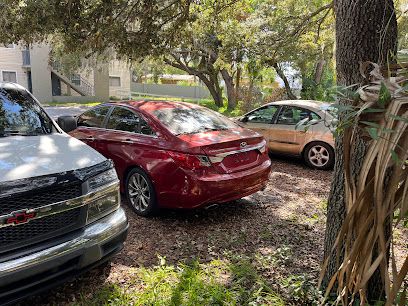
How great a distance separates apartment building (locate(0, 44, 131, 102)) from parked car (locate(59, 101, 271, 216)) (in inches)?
873

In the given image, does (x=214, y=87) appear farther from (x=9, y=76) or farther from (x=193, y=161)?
(x=193, y=161)

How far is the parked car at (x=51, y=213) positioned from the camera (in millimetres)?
2572

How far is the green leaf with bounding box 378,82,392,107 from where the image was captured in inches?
52.9

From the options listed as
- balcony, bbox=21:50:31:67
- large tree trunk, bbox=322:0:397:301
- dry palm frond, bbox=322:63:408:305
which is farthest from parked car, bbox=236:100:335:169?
balcony, bbox=21:50:31:67

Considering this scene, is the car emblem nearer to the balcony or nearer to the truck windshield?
the truck windshield

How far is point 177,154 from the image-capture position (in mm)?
4543

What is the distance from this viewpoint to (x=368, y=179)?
1.46 meters

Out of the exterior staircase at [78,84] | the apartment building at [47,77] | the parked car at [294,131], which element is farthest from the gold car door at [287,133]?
the exterior staircase at [78,84]

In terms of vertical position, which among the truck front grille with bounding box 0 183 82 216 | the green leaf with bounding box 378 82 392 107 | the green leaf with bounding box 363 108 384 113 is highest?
the green leaf with bounding box 378 82 392 107

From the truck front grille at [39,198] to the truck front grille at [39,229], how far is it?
0.12 meters

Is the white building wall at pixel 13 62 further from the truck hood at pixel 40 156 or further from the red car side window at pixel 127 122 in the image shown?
the truck hood at pixel 40 156

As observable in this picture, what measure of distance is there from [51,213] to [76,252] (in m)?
0.39

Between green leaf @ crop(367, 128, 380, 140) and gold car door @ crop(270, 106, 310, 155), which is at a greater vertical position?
green leaf @ crop(367, 128, 380, 140)

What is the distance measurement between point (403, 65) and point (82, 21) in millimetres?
7101
